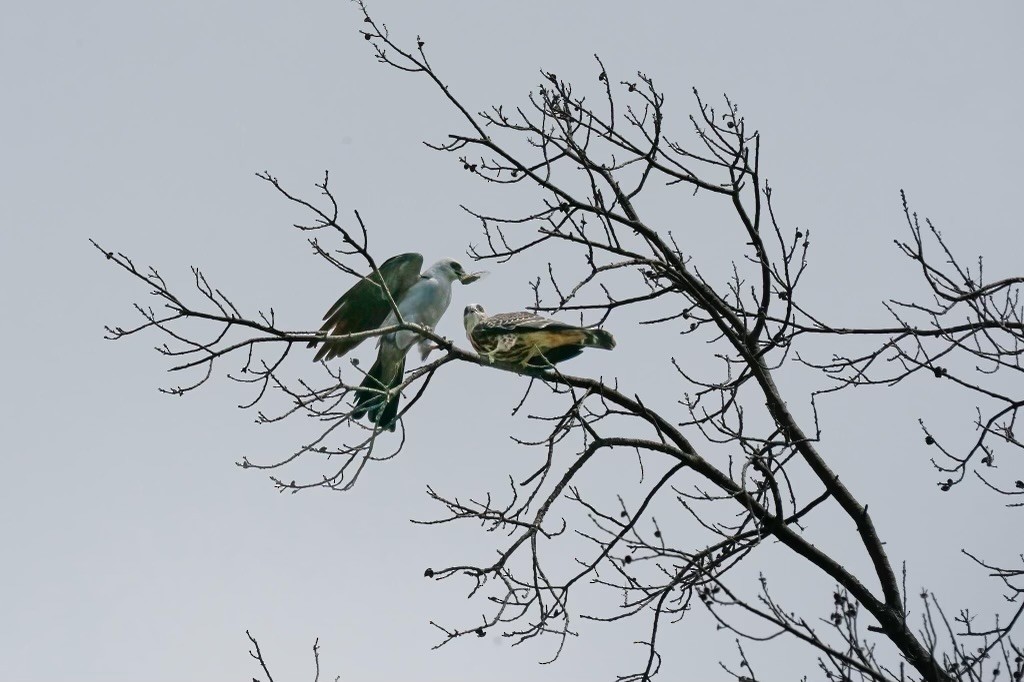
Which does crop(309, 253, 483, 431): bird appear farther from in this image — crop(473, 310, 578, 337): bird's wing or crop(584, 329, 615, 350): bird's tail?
crop(584, 329, 615, 350): bird's tail

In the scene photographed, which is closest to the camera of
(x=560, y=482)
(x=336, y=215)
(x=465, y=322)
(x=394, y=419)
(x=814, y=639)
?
(x=814, y=639)

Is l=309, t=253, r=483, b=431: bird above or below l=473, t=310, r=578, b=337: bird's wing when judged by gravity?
above

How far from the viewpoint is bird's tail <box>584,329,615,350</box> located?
4.80 m

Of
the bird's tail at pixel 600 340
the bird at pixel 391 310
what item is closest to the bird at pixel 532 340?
the bird's tail at pixel 600 340

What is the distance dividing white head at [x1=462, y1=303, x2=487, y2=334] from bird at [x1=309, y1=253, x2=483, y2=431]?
8.8 inches

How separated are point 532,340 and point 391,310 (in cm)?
107

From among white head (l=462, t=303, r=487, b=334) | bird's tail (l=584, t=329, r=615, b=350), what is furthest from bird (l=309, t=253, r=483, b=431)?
bird's tail (l=584, t=329, r=615, b=350)

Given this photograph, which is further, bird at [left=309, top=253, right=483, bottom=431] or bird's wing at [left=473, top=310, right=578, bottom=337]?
bird at [left=309, top=253, right=483, bottom=431]

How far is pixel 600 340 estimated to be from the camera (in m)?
4.82

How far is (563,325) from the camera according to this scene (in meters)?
4.77

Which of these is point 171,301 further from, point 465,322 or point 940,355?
point 940,355

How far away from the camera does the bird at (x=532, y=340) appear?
4.78 m

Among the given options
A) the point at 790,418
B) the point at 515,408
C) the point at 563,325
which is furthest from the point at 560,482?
the point at 790,418

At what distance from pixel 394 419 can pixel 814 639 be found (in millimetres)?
1845
